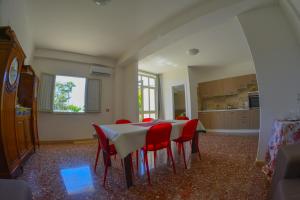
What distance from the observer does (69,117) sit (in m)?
4.87

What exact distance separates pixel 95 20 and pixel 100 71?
7.29 ft

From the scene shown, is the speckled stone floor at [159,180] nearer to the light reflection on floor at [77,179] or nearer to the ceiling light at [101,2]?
the light reflection on floor at [77,179]

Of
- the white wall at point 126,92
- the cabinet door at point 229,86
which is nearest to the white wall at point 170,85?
the cabinet door at point 229,86

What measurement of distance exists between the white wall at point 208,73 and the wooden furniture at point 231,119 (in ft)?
1.75

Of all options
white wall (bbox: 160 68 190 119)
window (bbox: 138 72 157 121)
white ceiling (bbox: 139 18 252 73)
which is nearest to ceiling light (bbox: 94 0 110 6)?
A: white ceiling (bbox: 139 18 252 73)

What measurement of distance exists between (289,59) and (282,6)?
0.76 metres

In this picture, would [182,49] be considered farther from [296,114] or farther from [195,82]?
[296,114]

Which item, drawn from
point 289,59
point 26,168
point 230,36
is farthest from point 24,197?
point 230,36

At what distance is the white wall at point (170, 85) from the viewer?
655cm

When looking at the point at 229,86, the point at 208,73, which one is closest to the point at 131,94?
the point at 208,73

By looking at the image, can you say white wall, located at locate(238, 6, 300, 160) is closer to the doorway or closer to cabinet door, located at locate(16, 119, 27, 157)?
cabinet door, located at locate(16, 119, 27, 157)

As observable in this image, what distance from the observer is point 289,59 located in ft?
7.47

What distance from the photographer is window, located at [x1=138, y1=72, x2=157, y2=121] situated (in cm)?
691

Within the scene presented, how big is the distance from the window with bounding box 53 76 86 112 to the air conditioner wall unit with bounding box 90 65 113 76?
0.41m
